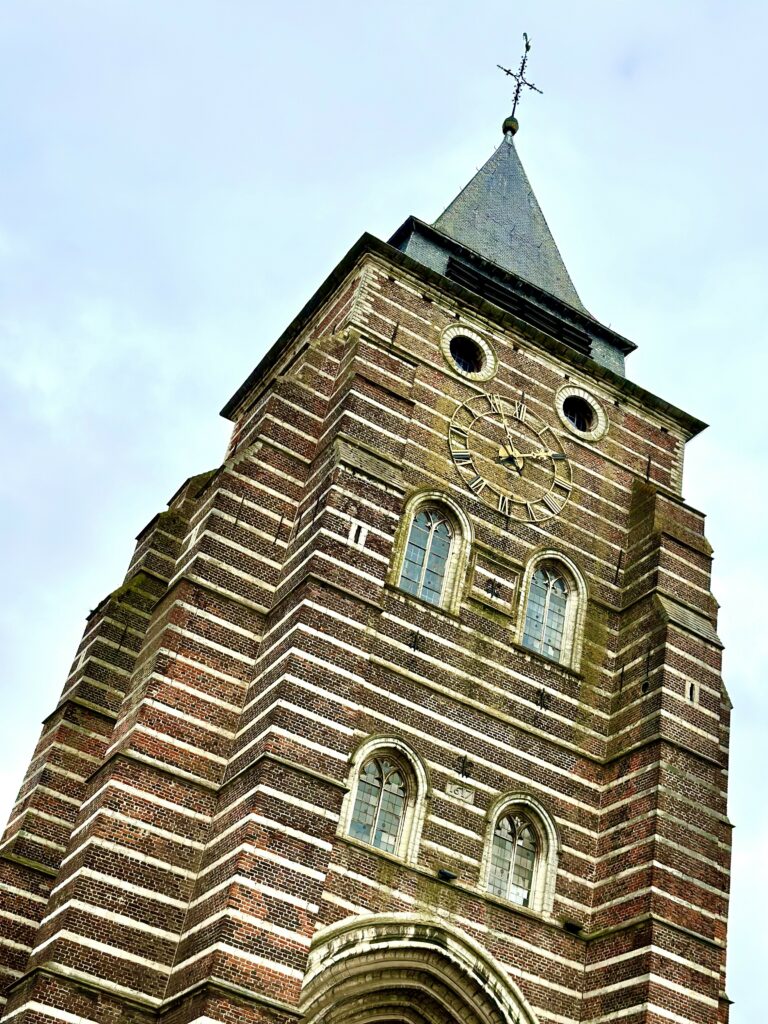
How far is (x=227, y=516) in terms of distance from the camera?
73.0 ft

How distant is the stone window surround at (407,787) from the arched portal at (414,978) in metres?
1.15

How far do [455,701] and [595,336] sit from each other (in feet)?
38.9

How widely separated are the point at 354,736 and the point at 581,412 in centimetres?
1071

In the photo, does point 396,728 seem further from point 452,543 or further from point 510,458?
point 510,458

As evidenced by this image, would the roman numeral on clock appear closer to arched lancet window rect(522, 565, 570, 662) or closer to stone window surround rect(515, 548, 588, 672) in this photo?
stone window surround rect(515, 548, 588, 672)

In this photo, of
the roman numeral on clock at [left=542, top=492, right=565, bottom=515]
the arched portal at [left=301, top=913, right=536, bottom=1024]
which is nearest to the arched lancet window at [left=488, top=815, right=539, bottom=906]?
the arched portal at [left=301, top=913, right=536, bottom=1024]

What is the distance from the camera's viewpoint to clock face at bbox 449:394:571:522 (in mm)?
25188

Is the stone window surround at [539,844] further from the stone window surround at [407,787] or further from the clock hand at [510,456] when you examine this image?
the clock hand at [510,456]

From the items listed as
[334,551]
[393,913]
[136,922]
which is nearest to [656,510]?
[334,551]

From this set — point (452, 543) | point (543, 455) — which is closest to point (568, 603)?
point (452, 543)

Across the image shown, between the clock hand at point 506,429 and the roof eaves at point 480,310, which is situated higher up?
the roof eaves at point 480,310

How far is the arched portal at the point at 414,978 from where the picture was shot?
19.0 metres

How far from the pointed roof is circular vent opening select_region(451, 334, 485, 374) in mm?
3514

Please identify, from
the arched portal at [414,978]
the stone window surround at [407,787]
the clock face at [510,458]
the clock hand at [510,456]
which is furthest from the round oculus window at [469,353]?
the arched portal at [414,978]
